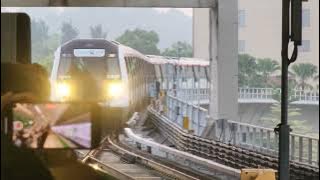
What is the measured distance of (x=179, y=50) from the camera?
22.2m

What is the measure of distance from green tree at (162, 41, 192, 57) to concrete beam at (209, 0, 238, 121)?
1612 millimetres

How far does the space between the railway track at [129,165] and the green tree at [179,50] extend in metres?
8.13

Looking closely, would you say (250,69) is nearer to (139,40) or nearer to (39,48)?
(39,48)

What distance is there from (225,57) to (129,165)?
351 inches

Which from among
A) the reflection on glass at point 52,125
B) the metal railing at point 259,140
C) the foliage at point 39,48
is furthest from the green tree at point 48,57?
the metal railing at point 259,140

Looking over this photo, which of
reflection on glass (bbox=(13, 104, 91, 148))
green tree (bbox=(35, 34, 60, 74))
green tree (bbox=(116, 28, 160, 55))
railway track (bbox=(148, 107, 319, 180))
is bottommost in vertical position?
railway track (bbox=(148, 107, 319, 180))

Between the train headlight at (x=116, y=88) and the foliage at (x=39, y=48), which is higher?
the foliage at (x=39, y=48)

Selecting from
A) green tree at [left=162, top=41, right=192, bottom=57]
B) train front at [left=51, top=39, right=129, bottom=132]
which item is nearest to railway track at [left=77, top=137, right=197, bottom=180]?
train front at [left=51, top=39, right=129, bottom=132]

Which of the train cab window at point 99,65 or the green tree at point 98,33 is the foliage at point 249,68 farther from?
the green tree at point 98,33

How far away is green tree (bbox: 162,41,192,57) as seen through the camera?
817 inches

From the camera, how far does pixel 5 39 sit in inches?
64.6

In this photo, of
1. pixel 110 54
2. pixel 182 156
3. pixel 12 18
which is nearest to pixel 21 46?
pixel 12 18

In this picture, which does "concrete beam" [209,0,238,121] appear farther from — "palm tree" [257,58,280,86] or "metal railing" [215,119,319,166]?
"palm tree" [257,58,280,86]

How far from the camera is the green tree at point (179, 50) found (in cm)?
2075
